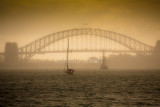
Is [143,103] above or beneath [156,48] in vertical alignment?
beneath

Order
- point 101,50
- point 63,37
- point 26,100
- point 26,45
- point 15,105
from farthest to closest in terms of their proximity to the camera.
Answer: point 26,45 → point 63,37 → point 101,50 → point 26,100 → point 15,105

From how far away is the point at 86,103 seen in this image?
26.5m

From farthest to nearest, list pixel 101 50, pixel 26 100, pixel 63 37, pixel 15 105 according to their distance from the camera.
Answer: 1. pixel 63 37
2. pixel 101 50
3. pixel 26 100
4. pixel 15 105

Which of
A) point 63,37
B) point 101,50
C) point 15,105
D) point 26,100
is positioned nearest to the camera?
point 15,105

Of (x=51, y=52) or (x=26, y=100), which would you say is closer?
(x=26, y=100)

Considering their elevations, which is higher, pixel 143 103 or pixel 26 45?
pixel 26 45

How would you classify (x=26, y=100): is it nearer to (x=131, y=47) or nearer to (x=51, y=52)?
(x=51, y=52)

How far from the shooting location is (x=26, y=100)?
2834 cm

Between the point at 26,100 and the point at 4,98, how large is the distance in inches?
105

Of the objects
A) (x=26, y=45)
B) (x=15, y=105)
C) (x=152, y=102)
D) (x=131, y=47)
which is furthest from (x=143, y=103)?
(x=26, y=45)

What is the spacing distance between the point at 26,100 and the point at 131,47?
105855mm

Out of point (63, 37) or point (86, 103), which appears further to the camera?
point (63, 37)

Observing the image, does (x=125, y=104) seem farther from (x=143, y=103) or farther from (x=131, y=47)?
(x=131, y=47)

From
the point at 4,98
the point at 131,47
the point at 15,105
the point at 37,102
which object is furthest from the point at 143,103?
the point at 131,47
